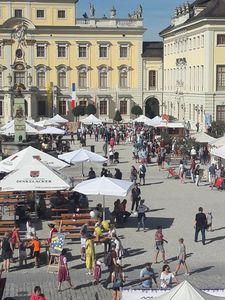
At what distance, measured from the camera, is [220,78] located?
5481cm

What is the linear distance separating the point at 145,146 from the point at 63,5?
118 ft

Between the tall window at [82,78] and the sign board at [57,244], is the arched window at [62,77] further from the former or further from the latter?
the sign board at [57,244]

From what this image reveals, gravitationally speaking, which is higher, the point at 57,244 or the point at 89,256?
the point at 57,244

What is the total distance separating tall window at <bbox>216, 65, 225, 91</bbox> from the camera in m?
54.7

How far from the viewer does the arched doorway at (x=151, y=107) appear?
244 feet

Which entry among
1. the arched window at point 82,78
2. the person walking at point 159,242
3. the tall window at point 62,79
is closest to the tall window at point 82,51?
the arched window at point 82,78

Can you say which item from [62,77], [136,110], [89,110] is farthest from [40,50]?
[136,110]

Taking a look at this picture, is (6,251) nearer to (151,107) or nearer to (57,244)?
(57,244)

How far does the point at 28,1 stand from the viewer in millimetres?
71188

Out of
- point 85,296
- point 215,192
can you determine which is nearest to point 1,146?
point 215,192

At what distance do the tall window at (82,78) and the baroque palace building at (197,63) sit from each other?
8664 millimetres

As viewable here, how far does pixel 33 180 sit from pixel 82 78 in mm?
52373

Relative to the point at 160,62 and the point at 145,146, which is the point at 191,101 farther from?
the point at 145,146

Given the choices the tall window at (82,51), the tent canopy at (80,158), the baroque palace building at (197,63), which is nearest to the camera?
the tent canopy at (80,158)
